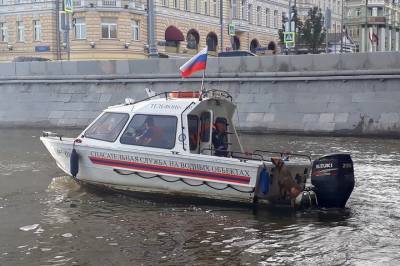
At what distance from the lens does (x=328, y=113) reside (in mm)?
25500

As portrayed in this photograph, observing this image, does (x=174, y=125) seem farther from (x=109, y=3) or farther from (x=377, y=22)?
(x=377, y=22)

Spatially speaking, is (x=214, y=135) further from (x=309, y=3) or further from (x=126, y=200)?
(x=309, y=3)

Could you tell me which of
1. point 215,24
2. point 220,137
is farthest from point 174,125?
point 215,24

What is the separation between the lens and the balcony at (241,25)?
71.6 m

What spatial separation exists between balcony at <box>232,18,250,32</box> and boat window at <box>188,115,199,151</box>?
59493 mm

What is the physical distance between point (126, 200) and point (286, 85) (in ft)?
48.0

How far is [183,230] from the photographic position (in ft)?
34.6

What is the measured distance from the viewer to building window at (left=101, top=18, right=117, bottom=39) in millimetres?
57472

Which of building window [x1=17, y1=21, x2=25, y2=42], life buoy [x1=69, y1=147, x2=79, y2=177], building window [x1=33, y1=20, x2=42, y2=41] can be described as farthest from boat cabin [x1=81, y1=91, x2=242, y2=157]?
building window [x1=17, y1=21, x2=25, y2=42]

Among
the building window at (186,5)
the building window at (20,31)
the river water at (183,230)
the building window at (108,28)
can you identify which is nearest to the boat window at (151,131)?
the river water at (183,230)

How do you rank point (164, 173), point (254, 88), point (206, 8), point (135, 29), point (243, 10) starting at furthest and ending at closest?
point (243, 10)
point (206, 8)
point (135, 29)
point (254, 88)
point (164, 173)

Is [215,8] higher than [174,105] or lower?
higher

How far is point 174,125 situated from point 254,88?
1483cm

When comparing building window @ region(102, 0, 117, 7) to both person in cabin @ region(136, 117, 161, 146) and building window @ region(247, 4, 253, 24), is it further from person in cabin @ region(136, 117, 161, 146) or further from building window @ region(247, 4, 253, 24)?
person in cabin @ region(136, 117, 161, 146)
